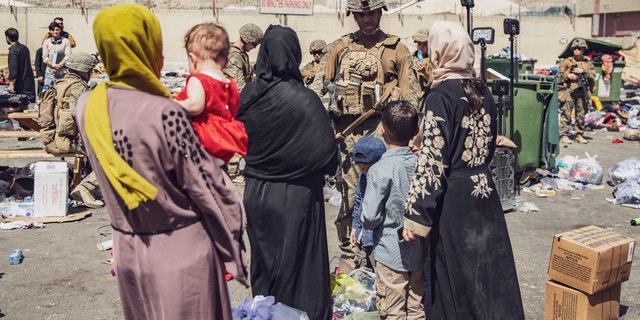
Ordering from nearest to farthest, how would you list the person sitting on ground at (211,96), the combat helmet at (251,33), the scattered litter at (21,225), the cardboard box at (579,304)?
the person sitting on ground at (211,96) < the cardboard box at (579,304) < the scattered litter at (21,225) < the combat helmet at (251,33)

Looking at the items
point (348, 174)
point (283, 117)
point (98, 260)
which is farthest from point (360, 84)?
point (98, 260)

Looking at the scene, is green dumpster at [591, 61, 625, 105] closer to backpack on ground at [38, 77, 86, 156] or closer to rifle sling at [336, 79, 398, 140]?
rifle sling at [336, 79, 398, 140]

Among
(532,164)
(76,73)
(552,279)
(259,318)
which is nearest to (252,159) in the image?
(259,318)

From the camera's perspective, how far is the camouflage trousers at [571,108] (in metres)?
12.9

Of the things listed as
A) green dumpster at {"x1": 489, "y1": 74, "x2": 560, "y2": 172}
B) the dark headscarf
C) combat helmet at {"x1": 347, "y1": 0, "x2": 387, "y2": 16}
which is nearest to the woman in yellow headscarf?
the dark headscarf


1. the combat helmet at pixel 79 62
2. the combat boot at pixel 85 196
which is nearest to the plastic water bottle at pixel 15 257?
the combat boot at pixel 85 196

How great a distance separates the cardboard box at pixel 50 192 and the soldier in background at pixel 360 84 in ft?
11.7

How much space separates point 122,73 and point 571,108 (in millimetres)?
11775

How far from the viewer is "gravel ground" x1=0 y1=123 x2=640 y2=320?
5.13 m

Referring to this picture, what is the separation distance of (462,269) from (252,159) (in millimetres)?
1429

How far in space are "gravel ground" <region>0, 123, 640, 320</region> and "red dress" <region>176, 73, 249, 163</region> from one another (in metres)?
2.45

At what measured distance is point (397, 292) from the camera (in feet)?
13.3

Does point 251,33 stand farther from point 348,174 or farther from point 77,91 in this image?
point 348,174

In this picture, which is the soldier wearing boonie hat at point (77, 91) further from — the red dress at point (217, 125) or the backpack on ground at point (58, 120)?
the red dress at point (217, 125)
